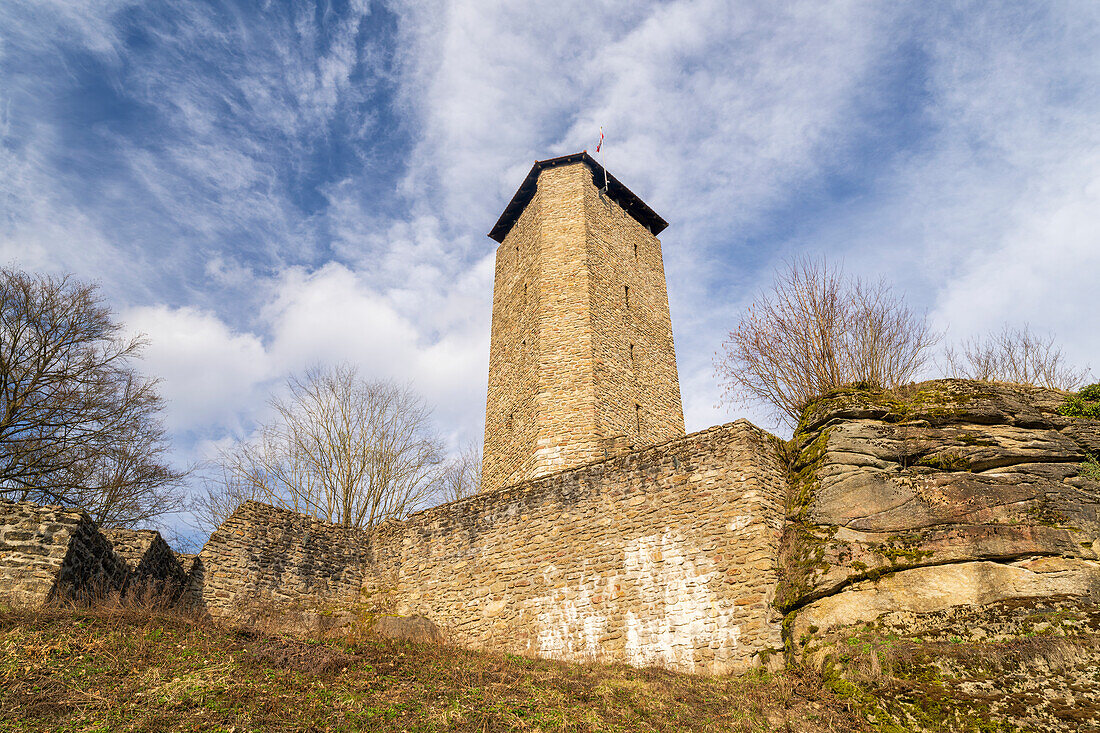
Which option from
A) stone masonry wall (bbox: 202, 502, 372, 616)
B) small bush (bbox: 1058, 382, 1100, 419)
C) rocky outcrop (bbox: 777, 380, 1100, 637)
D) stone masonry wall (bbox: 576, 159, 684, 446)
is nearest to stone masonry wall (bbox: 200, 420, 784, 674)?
stone masonry wall (bbox: 202, 502, 372, 616)

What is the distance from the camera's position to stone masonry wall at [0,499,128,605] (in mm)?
7918

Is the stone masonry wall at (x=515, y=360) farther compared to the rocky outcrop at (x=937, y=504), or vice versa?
the stone masonry wall at (x=515, y=360)

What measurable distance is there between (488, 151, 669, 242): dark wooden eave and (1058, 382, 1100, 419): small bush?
48.8 feet

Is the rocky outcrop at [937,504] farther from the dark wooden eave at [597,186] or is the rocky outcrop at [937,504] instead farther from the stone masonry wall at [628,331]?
the dark wooden eave at [597,186]

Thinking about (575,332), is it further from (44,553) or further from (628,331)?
(44,553)

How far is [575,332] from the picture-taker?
17453mm

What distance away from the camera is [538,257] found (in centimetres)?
1922

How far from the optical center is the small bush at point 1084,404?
916 centimetres

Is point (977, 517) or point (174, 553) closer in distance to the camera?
point (977, 517)

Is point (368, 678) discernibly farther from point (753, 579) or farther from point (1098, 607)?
point (1098, 607)

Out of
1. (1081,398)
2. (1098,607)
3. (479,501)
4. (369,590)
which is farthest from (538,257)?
(1098,607)

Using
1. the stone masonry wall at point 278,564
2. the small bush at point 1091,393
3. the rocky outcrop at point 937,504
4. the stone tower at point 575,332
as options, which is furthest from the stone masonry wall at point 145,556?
the small bush at point 1091,393

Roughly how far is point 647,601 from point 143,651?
281 inches

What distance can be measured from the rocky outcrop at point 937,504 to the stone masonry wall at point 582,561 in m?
0.78
